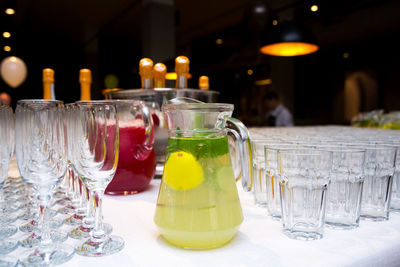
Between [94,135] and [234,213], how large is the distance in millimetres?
256

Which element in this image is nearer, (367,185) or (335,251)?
(335,251)

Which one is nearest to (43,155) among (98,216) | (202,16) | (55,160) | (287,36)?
(55,160)

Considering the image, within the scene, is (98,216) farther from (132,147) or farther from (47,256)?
(132,147)

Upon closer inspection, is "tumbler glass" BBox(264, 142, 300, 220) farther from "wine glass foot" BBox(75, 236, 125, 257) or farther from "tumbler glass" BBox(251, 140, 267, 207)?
"wine glass foot" BBox(75, 236, 125, 257)

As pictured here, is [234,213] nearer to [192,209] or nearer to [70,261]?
[192,209]

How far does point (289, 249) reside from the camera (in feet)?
1.62

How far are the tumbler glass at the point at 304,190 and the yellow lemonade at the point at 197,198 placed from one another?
0.11 meters

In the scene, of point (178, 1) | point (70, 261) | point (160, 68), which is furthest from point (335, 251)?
point (178, 1)

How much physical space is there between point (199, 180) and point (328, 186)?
26 cm

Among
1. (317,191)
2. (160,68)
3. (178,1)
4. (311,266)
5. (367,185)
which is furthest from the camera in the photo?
(178,1)

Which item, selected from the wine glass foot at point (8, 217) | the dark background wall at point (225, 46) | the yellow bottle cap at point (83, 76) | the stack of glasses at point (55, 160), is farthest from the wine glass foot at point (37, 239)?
the dark background wall at point (225, 46)

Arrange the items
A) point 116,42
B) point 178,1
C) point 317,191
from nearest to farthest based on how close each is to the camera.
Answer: point 317,191
point 178,1
point 116,42

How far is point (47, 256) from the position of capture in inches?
17.6

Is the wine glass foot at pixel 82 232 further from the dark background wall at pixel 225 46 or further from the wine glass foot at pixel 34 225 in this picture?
the dark background wall at pixel 225 46
